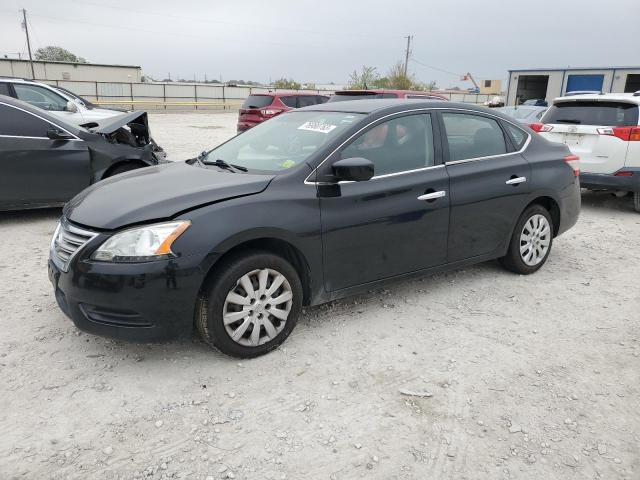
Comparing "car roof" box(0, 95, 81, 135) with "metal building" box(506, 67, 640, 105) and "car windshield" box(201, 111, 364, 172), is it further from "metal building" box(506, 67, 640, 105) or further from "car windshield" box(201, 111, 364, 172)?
"metal building" box(506, 67, 640, 105)

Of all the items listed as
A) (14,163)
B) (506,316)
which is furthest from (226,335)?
(14,163)

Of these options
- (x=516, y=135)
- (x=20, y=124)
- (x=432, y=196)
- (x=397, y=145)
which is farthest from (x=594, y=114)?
(x=20, y=124)

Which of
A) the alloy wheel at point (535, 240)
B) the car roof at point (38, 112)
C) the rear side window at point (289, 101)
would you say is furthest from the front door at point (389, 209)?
the rear side window at point (289, 101)

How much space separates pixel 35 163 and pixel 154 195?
383 centimetres

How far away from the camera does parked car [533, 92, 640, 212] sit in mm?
7508

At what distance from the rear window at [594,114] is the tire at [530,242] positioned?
3576 mm

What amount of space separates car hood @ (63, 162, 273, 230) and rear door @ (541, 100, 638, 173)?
6.11 m

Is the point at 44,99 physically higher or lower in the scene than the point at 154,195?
higher

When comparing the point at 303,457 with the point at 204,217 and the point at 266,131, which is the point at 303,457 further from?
the point at 266,131

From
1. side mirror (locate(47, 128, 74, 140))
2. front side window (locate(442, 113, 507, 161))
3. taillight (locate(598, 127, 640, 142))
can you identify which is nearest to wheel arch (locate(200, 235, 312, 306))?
front side window (locate(442, 113, 507, 161))

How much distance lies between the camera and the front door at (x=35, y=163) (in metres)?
6.23

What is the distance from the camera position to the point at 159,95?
115 feet

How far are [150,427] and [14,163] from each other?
15.6 feet

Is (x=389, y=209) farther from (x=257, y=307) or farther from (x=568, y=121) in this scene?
(x=568, y=121)
